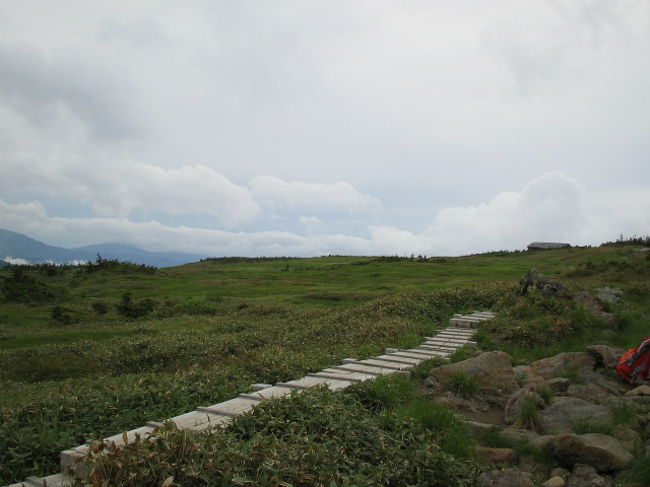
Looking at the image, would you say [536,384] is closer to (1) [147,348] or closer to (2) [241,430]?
(2) [241,430]

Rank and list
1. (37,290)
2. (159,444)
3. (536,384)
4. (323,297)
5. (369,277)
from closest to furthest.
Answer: (159,444) < (536,384) < (323,297) < (37,290) < (369,277)

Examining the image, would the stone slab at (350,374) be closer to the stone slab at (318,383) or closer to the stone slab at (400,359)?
the stone slab at (318,383)

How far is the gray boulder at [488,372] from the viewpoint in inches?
369

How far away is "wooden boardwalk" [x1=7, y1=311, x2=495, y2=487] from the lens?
5426mm

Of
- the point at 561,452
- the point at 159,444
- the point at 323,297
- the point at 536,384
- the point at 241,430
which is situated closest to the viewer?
the point at 159,444

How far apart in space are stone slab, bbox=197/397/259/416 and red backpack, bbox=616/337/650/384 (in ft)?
22.7

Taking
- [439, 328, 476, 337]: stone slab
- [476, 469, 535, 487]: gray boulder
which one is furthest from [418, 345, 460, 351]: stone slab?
[476, 469, 535, 487]: gray boulder

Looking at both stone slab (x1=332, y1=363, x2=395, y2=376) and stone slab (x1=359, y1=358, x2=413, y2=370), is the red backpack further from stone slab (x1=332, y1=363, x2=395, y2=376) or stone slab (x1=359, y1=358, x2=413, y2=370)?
stone slab (x1=332, y1=363, x2=395, y2=376)

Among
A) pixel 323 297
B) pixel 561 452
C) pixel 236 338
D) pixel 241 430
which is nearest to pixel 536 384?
pixel 561 452

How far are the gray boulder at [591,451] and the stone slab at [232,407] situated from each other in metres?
4.01

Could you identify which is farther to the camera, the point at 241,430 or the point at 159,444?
the point at 241,430

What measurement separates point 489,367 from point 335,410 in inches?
162

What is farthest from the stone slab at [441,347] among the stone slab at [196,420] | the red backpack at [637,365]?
the stone slab at [196,420]

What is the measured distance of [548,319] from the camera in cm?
1384
